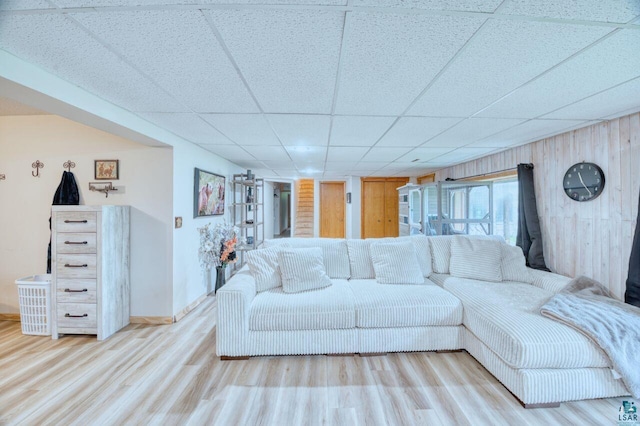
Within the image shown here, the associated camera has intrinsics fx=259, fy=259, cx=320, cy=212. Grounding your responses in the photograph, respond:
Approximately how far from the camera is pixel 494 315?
2043mm

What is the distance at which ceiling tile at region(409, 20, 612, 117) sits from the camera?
119cm

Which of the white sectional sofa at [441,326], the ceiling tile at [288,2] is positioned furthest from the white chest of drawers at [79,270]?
the ceiling tile at [288,2]

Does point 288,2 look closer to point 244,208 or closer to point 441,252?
point 441,252

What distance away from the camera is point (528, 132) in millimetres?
2797

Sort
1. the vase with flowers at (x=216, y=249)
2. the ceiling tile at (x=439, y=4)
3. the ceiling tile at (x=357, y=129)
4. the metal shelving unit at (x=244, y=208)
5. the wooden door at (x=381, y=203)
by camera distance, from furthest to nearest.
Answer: the wooden door at (x=381, y=203)
the metal shelving unit at (x=244, y=208)
the vase with flowers at (x=216, y=249)
the ceiling tile at (x=357, y=129)
the ceiling tile at (x=439, y=4)

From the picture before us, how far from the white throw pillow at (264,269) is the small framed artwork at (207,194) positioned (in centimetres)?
125

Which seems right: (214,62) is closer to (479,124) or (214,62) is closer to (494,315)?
(479,124)

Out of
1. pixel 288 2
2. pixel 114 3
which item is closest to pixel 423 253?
pixel 288 2

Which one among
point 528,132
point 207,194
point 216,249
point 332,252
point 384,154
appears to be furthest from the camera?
point 384,154

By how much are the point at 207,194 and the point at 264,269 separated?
66.6 inches

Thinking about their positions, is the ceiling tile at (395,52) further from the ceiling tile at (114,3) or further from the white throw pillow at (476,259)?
the white throw pillow at (476,259)

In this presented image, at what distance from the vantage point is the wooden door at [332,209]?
25.4ft

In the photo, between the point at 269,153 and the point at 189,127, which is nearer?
the point at 189,127

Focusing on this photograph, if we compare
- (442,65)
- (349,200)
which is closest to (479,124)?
(442,65)
